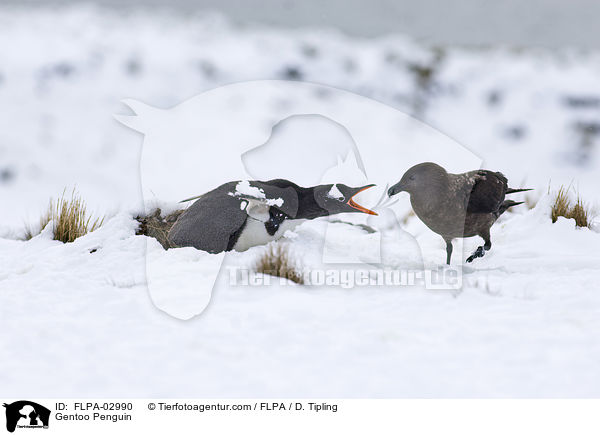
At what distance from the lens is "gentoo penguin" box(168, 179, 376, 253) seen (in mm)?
2984

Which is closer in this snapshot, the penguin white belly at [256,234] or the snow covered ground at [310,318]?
the snow covered ground at [310,318]

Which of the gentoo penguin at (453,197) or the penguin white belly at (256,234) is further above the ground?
the gentoo penguin at (453,197)

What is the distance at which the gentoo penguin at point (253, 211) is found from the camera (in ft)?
9.79

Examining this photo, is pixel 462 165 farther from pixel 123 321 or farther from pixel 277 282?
pixel 123 321

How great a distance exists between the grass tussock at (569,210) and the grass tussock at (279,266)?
Answer: 207 cm

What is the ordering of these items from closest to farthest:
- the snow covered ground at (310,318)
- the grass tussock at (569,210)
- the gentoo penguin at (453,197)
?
the snow covered ground at (310,318) < the gentoo penguin at (453,197) < the grass tussock at (569,210)

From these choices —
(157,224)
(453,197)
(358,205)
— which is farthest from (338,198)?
(157,224)

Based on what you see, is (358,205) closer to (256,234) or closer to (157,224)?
(256,234)

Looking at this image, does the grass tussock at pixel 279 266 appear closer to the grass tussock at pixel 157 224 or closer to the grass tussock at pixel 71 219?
the grass tussock at pixel 157 224

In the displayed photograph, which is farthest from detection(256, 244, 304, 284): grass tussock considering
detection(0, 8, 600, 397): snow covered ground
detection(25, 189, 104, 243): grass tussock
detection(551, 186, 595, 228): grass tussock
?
detection(551, 186, 595, 228): grass tussock

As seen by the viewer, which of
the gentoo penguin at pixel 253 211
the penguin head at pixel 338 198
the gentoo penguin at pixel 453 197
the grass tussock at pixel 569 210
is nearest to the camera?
the gentoo penguin at pixel 453 197

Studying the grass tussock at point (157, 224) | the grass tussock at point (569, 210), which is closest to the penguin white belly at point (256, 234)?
the grass tussock at point (157, 224)

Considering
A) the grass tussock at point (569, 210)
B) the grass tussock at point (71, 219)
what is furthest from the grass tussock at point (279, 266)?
the grass tussock at point (569, 210)

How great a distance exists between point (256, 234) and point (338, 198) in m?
0.51
